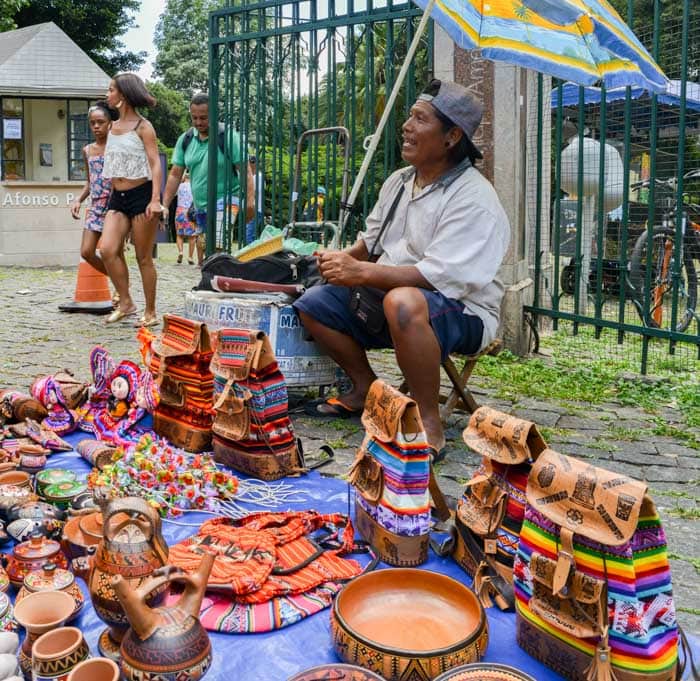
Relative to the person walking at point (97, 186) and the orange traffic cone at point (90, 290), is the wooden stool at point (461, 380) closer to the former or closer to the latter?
the person walking at point (97, 186)

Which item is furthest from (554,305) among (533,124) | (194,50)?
(194,50)

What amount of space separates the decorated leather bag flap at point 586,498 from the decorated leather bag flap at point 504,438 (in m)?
0.12

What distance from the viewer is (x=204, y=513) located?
Result: 296 cm

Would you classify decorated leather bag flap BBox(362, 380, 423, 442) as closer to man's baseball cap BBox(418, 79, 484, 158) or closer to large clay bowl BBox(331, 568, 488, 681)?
large clay bowl BBox(331, 568, 488, 681)

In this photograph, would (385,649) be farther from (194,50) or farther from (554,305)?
(194,50)

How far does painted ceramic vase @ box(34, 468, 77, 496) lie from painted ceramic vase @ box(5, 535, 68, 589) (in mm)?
566

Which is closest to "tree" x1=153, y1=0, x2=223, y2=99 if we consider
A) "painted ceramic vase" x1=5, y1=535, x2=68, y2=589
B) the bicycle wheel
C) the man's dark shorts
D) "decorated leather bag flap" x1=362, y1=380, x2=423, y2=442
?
the bicycle wheel

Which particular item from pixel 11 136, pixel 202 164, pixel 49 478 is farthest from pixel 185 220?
pixel 49 478

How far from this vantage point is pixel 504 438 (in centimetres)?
219

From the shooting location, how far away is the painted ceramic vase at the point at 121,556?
73.1 inches

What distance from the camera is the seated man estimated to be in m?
3.65

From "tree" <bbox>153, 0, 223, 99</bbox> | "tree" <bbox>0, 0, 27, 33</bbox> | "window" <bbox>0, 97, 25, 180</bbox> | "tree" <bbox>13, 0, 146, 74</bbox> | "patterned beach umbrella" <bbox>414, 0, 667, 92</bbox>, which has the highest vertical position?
"tree" <bbox>153, 0, 223, 99</bbox>

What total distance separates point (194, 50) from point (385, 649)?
4710 centimetres

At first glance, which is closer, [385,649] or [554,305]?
[385,649]
